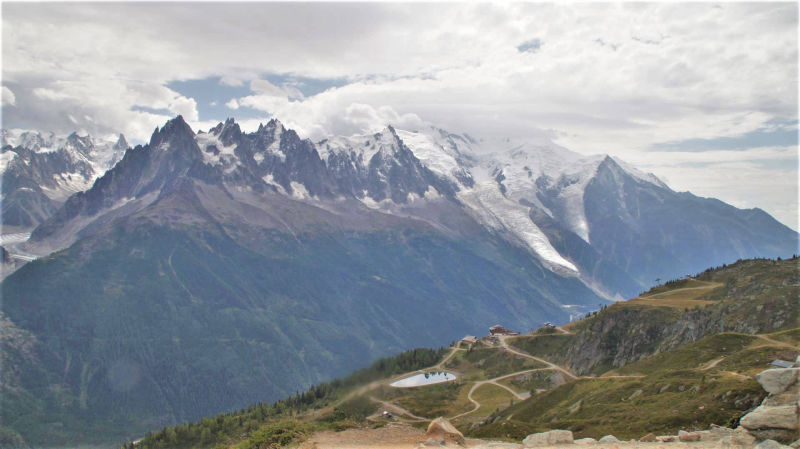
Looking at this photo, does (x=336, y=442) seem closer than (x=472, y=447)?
No

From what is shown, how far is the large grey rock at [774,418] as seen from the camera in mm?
37094

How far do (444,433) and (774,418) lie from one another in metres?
26.1

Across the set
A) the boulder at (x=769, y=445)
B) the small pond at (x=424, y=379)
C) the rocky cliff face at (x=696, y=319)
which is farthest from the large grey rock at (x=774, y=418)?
the small pond at (x=424, y=379)

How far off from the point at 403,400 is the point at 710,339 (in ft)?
231

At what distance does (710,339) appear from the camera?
117m

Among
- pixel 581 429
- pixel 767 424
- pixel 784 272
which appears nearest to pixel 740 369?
pixel 581 429

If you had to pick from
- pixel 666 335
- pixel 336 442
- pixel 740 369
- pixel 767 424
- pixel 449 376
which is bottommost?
pixel 449 376

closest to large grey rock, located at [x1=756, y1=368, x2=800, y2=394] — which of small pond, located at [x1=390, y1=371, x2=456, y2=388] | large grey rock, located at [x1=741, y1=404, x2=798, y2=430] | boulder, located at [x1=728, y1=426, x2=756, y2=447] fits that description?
large grey rock, located at [x1=741, y1=404, x2=798, y2=430]

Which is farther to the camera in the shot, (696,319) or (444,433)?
(696,319)

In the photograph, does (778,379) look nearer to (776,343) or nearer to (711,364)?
(711,364)

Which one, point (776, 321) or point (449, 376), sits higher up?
point (776, 321)

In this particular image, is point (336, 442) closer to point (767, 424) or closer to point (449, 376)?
point (767, 424)

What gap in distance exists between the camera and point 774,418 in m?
37.9

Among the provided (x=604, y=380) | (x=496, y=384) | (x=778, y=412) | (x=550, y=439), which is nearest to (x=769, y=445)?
(x=778, y=412)
